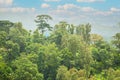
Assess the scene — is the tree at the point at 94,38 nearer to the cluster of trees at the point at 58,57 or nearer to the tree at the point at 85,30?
the cluster of trees at the point at 58,57

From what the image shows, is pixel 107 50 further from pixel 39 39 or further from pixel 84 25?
pixel 39 39

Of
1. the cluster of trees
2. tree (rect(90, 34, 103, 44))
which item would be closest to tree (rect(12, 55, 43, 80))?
the cluster of trees

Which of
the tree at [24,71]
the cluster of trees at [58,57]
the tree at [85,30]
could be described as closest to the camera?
the tree at [24,71]

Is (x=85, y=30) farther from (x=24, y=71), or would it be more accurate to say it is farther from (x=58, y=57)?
(x=24, y=71)

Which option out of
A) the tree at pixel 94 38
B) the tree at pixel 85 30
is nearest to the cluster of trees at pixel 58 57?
the tree at pixel 85 30

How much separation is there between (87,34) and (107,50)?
834cm

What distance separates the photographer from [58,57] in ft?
221

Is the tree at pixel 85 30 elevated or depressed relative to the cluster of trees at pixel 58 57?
elevated

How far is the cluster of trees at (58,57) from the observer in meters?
55.5

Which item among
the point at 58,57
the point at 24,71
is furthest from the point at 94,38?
the point at 24,71

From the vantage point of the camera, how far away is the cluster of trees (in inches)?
2185

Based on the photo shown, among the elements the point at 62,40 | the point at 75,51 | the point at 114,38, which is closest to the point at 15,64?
the point at 75,51

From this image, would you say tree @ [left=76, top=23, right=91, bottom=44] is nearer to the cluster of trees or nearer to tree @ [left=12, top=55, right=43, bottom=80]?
the cluster of trees

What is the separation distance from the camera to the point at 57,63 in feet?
218
